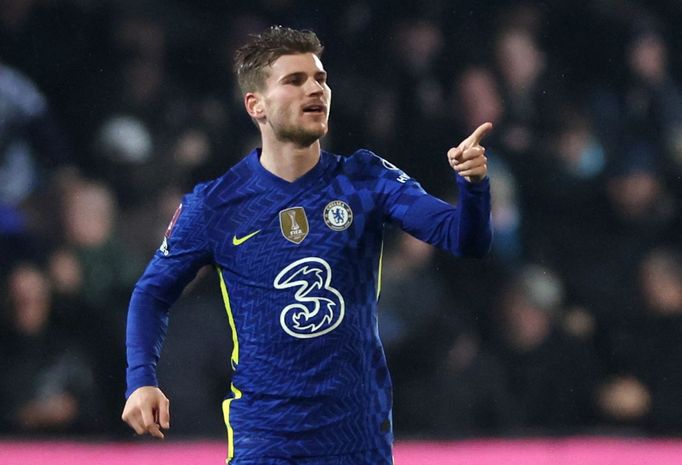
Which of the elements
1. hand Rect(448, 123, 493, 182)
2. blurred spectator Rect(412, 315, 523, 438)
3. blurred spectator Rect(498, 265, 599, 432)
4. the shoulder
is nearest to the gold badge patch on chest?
the shoulder

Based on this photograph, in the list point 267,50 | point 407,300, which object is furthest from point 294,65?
point 407,300

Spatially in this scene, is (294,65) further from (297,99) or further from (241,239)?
(241,239)

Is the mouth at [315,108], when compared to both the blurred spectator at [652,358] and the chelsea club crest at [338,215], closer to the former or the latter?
the chelsea club crest at [338,215]

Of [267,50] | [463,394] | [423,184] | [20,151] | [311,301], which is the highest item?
[20,151]

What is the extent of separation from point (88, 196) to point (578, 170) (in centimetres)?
248

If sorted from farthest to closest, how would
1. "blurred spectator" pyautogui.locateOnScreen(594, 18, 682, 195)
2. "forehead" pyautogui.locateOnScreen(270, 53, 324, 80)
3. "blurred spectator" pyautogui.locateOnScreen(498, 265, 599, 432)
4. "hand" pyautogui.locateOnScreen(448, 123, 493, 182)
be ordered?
"blurred spectator" pyautogui.locateOnScreen(594, 18, 682, 195) → "blurred spectator" pyautogui.locateOnScreen(498, 265, 599, 432) → "forehead" pyautogui.locateOnScreen(270, 53, 324, 80) → "hand" pyautogui.locateOnScreen(448, 123, 493, 182)

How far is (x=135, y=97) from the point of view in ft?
21.5

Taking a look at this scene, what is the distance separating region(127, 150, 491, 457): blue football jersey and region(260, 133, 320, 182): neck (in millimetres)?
22

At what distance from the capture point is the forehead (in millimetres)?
3195

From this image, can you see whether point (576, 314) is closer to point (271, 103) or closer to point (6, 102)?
point (6, 102)

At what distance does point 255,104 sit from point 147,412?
836 millimetres

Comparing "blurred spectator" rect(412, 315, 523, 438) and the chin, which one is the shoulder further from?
"blurred spectator" rect(412, 315, 523, 438)

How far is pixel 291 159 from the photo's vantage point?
3219 mm

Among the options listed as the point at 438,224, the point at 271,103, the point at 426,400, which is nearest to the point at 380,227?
the point at 438,224
